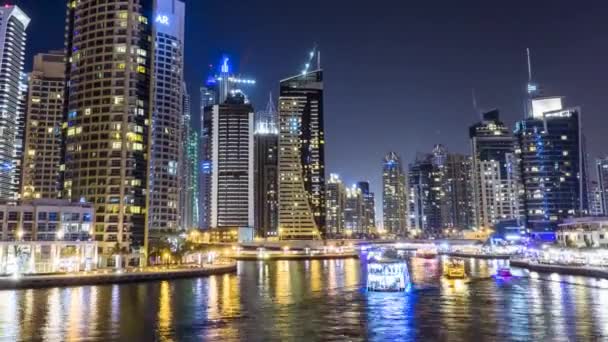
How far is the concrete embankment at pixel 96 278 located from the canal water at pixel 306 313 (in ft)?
21.9

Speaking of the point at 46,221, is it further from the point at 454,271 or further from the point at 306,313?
the point at 454,271

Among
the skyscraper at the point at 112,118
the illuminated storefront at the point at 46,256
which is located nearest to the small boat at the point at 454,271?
the skyscraper at the point at 112,118

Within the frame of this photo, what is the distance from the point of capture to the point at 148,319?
208 ft

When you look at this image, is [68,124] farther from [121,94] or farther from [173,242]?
[173,242]

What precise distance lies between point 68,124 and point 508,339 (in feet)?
462

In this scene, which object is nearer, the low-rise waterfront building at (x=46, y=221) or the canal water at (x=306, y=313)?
the canal water at (x=306, y=313)

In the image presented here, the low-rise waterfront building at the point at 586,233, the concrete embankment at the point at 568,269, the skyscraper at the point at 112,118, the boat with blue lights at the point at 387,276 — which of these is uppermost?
the skyscraper at the point at 112,118

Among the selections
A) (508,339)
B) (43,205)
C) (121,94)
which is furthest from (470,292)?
(121,94)

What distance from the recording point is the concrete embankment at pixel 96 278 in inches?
3957

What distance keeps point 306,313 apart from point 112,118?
104 meters

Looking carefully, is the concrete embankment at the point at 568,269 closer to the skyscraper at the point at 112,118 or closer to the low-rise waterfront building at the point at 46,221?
the skyscraper at the point at 112,118

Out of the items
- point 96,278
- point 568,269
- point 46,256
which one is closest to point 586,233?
point 568,269

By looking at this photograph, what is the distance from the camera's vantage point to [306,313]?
6819cm

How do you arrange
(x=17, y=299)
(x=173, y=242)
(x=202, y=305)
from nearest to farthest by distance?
(x=202, y=305), (x=17, y=299), (x=173, y=242)
